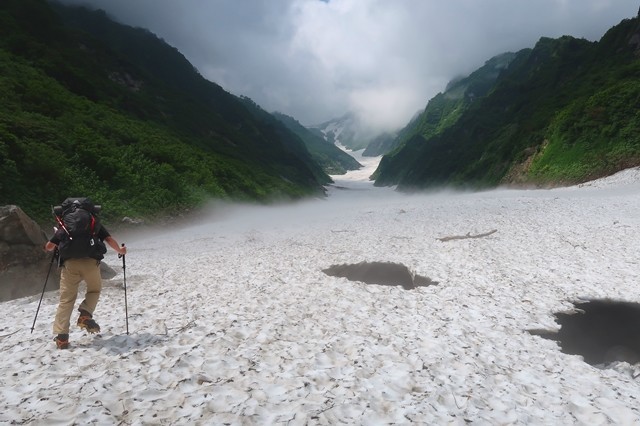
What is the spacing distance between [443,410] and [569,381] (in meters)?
3.59

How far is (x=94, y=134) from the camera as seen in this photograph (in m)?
42.9

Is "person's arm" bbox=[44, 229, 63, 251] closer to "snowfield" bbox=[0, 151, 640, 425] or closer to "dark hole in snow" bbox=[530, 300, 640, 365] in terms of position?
"snowfield" bbox=[0, 151, 640, 425]

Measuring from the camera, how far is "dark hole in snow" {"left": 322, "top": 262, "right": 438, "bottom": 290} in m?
16.3

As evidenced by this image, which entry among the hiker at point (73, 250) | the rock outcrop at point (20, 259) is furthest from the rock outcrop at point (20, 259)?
Result: the hiker at point (73, 250)

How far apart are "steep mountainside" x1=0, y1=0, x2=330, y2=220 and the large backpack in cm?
2379

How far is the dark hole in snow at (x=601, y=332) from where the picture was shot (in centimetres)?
1006

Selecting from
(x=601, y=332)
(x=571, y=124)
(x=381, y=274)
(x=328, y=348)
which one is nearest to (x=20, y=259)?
(x=328, y=348)

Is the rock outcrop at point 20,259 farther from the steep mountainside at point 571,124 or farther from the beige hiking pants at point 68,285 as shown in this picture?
the steep mountainside at point 571,124

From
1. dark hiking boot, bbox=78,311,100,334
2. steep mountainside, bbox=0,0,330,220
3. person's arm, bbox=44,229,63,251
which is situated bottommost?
dark hiking boot, bbox=78,311,100,334

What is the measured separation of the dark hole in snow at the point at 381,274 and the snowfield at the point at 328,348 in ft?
2.27

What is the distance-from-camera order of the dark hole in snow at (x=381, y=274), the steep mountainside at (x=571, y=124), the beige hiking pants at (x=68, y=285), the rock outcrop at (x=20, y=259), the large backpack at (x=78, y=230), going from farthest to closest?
the steep mountainside at (x=571, y=124)
the dark hole in snow at (x=381, y=274)
the rock outcrop at (x=20, y=259)
the beige hiking pants at (x=68, y=285)
the large backpack at (x=78, y=230)

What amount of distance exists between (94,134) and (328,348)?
1767 inches

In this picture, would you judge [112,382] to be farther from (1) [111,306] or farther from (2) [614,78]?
(2) [614,78]

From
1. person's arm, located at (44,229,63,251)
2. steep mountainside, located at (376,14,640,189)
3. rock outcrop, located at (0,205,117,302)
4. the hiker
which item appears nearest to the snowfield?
the hiker
